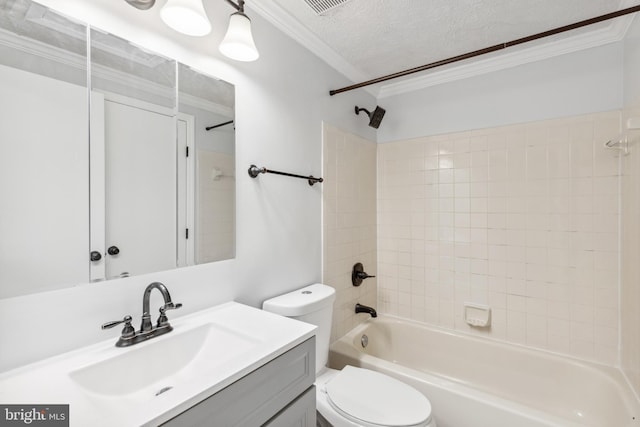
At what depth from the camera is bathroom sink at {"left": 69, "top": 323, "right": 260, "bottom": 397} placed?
822mm

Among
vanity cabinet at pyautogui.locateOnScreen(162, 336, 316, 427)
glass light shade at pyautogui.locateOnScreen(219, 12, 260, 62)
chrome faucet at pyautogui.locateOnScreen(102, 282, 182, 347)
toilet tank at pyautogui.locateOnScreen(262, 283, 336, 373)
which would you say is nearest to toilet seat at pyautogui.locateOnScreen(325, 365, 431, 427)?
toilet tank at pyautogui.locateOnScreen(262, 283, 336, 373)

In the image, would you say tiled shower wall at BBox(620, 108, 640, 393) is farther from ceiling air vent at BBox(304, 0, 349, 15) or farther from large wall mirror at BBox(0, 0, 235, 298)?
large wall mirror at BBox(0, 0, 235, 298)

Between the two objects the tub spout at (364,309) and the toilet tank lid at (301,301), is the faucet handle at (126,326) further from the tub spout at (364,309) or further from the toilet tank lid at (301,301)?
the tub spout at (364,309)

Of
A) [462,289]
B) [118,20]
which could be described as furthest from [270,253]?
[462,289]

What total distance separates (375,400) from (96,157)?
1474 mm

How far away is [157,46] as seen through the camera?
42.6 inches

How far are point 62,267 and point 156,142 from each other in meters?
0.51

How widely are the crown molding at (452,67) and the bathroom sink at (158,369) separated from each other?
4.84 ft

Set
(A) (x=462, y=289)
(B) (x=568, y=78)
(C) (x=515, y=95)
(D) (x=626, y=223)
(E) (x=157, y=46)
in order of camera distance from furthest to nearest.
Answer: (A) (x=462, y=289) → (C) (x=515, y=95) → (B) (x=568, y=78) → (D) (x=626, y=223) → (E) (x=157, y=46)

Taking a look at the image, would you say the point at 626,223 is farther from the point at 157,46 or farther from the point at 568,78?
the point at 157,46

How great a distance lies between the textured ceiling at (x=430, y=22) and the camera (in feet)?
4.83

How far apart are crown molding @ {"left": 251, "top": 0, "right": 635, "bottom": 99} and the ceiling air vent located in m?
0.14

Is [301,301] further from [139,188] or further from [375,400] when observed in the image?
[139,188]

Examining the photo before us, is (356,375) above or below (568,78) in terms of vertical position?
below
